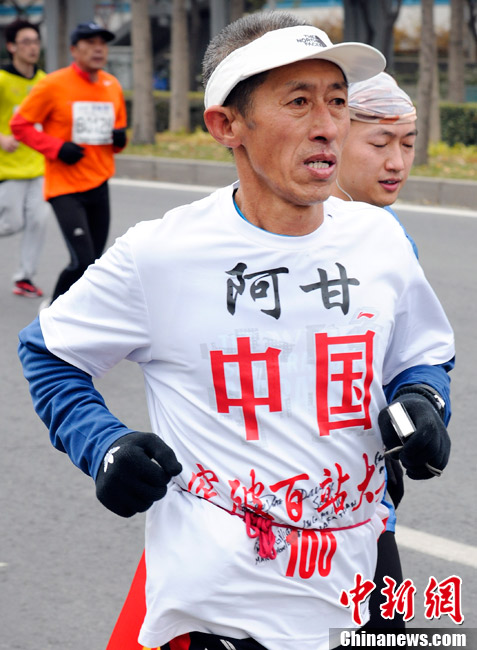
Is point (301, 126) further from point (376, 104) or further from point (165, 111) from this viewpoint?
point (165, 111)

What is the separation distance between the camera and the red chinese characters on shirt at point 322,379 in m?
2.01

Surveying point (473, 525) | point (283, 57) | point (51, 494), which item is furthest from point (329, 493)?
point (51, 494)

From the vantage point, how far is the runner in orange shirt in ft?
22.6

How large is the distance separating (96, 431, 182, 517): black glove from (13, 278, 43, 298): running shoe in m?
6.00

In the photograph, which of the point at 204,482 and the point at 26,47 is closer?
the point at 204,482

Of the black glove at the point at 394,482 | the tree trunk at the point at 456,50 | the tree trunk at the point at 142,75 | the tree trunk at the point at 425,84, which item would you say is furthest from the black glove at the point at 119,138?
the tree trunk at the point at 456,50

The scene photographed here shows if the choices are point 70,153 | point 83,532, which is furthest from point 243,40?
point 70,153

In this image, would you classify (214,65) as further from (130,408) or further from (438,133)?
(438,133)

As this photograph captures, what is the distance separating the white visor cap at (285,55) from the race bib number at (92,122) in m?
5.16

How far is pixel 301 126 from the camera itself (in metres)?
1.96

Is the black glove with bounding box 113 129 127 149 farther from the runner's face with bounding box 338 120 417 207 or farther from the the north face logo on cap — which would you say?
the the north face logo on cap

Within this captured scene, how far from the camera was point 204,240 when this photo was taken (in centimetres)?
205

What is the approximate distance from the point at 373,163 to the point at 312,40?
1.30 m

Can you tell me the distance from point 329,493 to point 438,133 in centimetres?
1558
